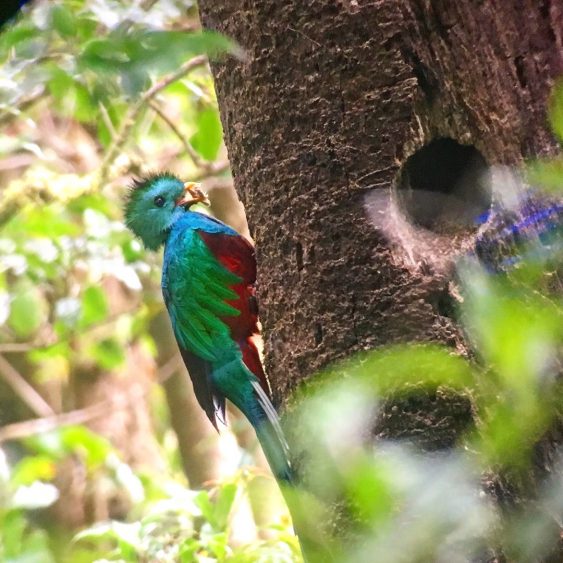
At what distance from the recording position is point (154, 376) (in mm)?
4527

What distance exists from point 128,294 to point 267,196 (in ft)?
8.93

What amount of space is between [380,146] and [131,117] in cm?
166

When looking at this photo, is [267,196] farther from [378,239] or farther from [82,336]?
[82,336]

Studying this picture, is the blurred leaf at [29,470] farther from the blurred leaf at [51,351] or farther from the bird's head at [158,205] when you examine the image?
the blurred leaf at [51,351]

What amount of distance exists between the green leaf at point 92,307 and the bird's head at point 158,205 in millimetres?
795

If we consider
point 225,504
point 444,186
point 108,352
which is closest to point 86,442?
point 225,504

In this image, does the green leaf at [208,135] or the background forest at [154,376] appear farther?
the green leaf at [208,135]

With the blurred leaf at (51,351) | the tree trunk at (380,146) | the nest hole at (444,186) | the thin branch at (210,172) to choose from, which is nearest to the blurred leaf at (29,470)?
the blurred leaf at (51,351)

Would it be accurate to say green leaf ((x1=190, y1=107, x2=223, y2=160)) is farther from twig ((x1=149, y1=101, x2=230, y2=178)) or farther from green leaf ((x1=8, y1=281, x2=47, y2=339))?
green leaf ((x1=8, y1=281, x2=47, y2=339))

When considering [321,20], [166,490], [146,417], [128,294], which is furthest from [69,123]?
[321,20]

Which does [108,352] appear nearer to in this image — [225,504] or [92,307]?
[92,307]

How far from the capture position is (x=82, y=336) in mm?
4055

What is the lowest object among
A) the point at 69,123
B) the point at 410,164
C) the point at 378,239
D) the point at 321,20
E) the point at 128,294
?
the point at 378,239

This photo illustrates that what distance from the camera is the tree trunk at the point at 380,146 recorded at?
1678mm
